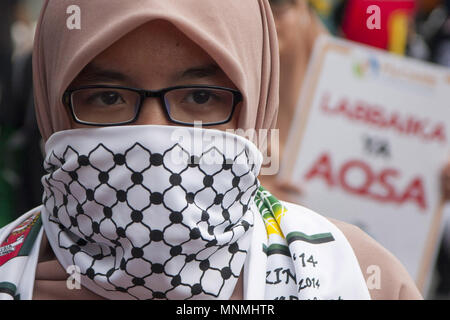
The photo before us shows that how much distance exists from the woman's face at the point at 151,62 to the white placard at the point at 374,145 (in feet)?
5.63

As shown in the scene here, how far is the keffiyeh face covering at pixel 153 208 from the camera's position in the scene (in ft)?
4.46

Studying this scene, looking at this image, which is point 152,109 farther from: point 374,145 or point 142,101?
point 374,145

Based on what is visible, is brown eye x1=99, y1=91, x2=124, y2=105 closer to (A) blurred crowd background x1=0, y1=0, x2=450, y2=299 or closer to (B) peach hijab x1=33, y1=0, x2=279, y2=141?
(B) peach hijab x1=33, y1=0, x2=279, y2=141

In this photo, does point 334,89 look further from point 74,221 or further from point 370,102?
point 74,221

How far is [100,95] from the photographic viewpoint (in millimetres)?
1476

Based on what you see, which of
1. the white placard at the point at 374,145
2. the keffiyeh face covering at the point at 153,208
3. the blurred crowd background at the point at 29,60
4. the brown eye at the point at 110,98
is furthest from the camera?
the blurred crowd background at the point at 29,60

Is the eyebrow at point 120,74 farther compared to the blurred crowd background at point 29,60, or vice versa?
the blurred crowd background at point 29,60

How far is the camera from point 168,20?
1.40 m

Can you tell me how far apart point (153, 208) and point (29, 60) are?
2.87 meters

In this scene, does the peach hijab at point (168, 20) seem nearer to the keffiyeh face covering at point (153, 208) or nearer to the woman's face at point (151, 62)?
the woman's face at point (151, 62)

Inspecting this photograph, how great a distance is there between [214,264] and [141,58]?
0.48 metres

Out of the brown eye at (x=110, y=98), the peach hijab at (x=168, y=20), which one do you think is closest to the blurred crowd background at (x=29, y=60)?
the peach hijab at (x=168, y=20)

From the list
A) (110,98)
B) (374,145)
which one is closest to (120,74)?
(110,98)
